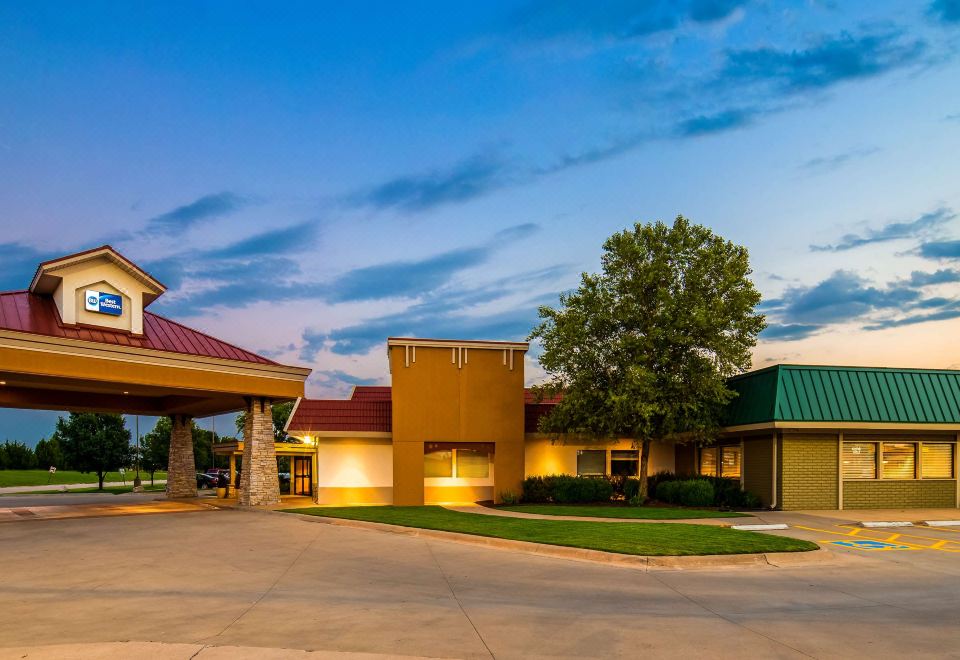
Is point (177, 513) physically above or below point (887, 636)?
below

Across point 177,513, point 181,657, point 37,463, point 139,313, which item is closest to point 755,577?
point 181,657

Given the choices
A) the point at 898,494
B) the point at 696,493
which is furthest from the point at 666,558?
the point at 898,494

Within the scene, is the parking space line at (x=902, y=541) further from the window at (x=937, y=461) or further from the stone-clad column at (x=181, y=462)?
the stone-clad column at (x=181, y=462)

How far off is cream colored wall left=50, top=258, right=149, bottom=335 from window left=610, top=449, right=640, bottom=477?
1986 centimetres

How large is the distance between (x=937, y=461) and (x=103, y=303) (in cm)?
3070

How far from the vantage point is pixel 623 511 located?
25.2m

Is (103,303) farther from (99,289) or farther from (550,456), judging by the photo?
(550,456)

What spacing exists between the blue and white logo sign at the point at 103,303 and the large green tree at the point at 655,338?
620 inches

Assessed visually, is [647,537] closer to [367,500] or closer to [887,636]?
[887,636]

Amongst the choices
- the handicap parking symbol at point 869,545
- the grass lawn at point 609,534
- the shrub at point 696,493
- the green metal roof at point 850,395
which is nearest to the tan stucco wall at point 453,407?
the grass lawn at point 609,534

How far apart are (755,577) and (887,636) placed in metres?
4.49

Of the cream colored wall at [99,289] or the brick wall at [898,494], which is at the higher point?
the cream colored wall at [99,289]

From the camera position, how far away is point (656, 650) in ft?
27.7

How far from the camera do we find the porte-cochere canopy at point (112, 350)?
23.2m
